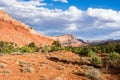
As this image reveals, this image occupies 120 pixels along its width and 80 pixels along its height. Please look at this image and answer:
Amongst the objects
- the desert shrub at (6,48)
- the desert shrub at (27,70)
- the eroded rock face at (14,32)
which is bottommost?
the desert shrub at (27,70)

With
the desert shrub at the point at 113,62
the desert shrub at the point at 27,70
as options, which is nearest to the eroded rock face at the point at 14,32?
the desert shrub at the point at 113,62

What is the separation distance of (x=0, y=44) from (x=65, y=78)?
72223mm

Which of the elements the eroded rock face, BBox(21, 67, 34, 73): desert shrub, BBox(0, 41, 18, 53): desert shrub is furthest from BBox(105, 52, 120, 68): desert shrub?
the eroded rock face

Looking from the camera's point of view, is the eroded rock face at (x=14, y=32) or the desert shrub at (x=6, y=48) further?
the eroded rock face at (x=14, y=32)

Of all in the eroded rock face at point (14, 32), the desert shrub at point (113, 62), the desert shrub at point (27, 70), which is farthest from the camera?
the eroded rock face at point (14, 32)

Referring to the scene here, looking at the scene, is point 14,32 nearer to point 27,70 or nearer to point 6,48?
point 6,48

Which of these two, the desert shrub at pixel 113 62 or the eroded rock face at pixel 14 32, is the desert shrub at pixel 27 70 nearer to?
the desert shrub at pixel 113 62

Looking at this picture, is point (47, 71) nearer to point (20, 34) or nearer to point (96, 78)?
point (96, 78)

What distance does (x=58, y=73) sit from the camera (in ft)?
93.3

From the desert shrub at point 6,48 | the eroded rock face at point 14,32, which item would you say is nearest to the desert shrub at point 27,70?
the desert shrub at point 6,48

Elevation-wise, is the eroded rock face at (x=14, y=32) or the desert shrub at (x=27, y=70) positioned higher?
the eroded rock face at (x=14, y=32)

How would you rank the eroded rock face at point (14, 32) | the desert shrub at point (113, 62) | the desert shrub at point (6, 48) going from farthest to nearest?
the eroded rock face at point (14, 32) < the desert shrub at point (6, 48) < the desert shrub at point (113, 62)

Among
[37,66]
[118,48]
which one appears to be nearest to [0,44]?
[118,48]

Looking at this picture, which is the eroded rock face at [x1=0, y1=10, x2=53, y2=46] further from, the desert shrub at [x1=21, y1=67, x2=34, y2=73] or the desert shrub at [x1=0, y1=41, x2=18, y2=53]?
the desert shrub at [x1=21, y1=67, x2=34, y2=73]
